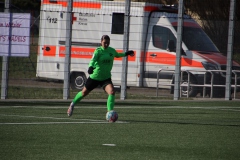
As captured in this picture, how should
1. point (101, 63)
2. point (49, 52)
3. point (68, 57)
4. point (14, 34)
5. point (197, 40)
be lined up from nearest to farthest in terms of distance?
1. point (101, 63)
2. point (14, 34)
3. point (68, 57)
4. point (197, 40)
5. point (49, 52)

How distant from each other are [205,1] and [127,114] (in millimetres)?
13957

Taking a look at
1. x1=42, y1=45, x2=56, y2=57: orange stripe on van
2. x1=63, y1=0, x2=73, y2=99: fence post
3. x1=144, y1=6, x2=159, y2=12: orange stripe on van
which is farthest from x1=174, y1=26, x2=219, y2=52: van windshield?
x1=63, y1=0, x2=73, y2=99: fence post

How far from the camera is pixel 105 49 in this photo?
13.9 metres

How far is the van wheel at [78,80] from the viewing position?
24.6 m

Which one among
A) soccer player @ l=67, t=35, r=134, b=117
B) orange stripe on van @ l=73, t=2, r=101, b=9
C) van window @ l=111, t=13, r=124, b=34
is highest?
orange stripe on van @ l=73, t=2, r=101, b=9

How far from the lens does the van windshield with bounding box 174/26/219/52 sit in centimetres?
2341

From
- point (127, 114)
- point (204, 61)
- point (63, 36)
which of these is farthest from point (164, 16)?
point (127, 114)

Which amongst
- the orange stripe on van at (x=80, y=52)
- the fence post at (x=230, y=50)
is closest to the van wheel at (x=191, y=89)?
the fence post at (x=230, y=50)

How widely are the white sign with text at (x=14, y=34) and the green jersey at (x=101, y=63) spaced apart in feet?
19.0

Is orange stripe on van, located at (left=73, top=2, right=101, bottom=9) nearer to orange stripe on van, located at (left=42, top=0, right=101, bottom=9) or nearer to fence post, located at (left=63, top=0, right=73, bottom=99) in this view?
orange stripe on van, located at (left=42, top=0, right=101, bottom=9)

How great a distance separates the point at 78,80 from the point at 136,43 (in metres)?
2.59

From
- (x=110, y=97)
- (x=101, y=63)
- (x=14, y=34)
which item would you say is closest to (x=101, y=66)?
(x=101, y=63)

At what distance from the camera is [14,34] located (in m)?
19.2

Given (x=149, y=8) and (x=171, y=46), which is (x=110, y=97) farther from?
(x=149, y=8)
